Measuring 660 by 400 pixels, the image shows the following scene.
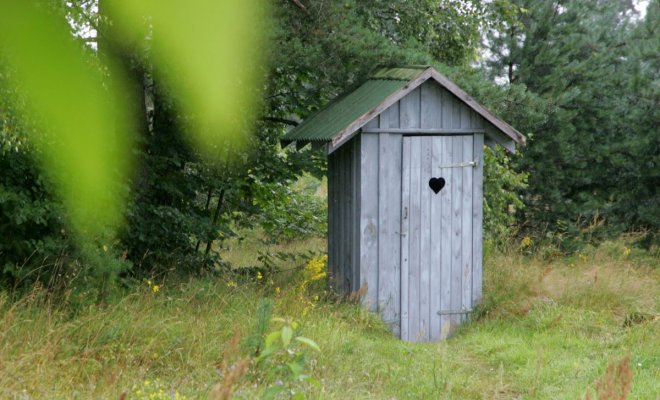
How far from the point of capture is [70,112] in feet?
10.1

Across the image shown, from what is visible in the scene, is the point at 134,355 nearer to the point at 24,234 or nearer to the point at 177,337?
the point at 177,337

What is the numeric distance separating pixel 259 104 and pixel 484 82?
2507mm

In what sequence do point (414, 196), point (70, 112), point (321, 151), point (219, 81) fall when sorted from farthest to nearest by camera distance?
point (321, 151)
point (414, 196)
point (219, 81)
point (70, 112)

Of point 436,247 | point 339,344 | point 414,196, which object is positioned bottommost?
point 339,344

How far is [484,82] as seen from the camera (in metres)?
9.80

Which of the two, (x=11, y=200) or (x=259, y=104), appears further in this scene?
(x=259, y=104)

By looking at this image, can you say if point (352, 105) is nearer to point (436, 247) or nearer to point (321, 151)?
point (321, 151)

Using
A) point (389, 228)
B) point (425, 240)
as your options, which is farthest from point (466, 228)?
point (389, 228)

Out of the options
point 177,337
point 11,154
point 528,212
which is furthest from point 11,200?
point 528,212

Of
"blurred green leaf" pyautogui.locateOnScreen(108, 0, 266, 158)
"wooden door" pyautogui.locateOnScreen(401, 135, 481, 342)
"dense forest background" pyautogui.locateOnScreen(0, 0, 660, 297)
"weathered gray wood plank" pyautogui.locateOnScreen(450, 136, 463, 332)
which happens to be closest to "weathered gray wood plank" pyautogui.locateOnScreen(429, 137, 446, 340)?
"wooden door" pyautogui.locateOnScreen(401, 135, 481, 342)

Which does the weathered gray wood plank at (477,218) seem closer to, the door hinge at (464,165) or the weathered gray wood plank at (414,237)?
the door hinge at (464,165)

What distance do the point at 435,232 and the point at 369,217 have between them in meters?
0.73

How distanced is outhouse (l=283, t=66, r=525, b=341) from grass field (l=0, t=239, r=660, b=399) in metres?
0.40

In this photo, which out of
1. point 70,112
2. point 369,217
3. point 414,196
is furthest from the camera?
point 414,196
